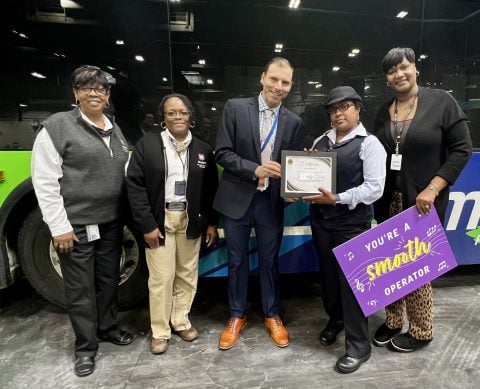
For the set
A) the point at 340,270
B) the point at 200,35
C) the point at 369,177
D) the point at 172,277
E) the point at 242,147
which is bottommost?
the point at 172,277

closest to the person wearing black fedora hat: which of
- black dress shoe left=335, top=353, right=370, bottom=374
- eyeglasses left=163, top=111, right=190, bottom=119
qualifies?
black dress shoe left=335, top=353, right=370, bottom=374

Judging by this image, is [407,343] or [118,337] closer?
[407,343]

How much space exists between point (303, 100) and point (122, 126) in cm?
132

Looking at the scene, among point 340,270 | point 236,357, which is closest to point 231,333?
point 236,357

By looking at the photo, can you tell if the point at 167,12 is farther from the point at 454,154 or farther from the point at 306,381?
the point at 306,381

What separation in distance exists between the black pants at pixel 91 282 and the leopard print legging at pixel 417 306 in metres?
1.76

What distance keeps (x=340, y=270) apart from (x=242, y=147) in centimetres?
95

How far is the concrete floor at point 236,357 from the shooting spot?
1988mm

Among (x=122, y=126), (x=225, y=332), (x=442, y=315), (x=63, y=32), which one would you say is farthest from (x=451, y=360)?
(x=63, y=32)

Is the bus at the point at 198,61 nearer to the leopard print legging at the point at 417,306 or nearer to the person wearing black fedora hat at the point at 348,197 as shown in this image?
the person wearing black fedora hat at the point at 348,197

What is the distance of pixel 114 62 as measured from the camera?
235 centimetres

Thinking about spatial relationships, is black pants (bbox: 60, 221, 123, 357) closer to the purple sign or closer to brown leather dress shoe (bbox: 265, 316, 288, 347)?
brown leather dress shoe (bbox: 265, 316, 288, 347)

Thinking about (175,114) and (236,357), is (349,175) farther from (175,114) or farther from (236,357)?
(236,357)

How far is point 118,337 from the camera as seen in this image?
2332 millimetres
